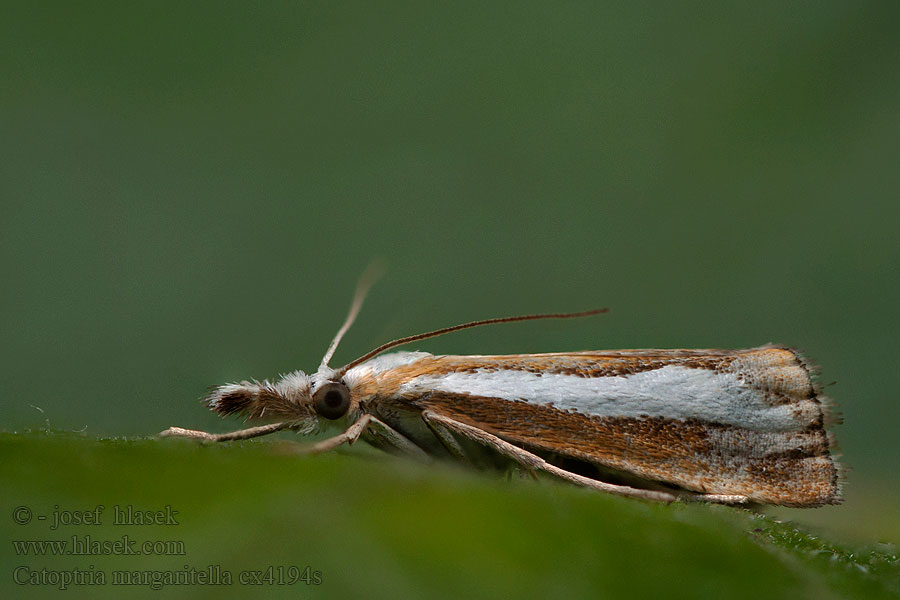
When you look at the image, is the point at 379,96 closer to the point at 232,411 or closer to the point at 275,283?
the point at 275,283

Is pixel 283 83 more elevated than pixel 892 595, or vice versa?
pixel 283 83

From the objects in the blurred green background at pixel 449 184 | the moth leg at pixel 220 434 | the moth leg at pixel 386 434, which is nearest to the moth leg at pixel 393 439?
the moth leg at pixel 386 434

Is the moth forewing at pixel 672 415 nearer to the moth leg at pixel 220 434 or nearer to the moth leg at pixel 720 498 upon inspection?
the moth leg at pixel 720 498

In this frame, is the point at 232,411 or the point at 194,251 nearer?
the point at 232,411

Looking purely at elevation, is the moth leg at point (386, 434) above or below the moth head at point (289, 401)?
below

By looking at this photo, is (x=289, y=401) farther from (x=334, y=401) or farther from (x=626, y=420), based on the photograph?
(x=626, y=420)

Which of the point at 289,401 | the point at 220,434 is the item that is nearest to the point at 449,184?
the point at 289,401

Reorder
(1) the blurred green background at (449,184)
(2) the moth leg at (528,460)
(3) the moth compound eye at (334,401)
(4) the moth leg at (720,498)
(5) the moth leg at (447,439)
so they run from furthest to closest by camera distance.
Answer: (1) the blurred green background at (449,184) → (3) the moth compound eye at (334,401) → (5) the moth leg at (447,439) → (4) the moth leg at (720,498) → (2) the moth leg at (528,460)

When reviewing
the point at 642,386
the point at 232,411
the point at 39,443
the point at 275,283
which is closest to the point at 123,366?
the point at 275,283

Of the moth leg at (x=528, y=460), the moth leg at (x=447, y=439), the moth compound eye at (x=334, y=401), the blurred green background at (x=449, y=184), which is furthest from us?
the blurred green background at (x=449, y=184)
